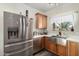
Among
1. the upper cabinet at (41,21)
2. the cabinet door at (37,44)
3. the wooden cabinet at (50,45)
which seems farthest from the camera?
the upper cabinet at (41,21)

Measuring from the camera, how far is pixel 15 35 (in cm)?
191

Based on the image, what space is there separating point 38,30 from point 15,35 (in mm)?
1800

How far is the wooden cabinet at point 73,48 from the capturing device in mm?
2057

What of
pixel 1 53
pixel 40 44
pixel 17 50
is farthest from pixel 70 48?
pixel 1 53

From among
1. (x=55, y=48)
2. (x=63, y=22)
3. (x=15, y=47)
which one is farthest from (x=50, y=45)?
(x=15, y=47)

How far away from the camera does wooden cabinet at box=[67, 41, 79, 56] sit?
2057 mm

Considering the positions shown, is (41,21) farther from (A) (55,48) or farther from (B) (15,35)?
(B) (15,35)

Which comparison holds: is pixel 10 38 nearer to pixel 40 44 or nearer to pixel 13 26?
pixel 13 26

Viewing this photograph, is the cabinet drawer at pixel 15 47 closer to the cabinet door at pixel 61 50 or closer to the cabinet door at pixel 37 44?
the cabinet door at pixel 37 44

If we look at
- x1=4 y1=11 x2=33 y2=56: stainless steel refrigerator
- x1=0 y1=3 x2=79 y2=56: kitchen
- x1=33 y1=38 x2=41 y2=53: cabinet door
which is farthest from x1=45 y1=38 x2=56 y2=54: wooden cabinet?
x1=4 y1=11 x2=33 y2=56: stainless steel refrigerator

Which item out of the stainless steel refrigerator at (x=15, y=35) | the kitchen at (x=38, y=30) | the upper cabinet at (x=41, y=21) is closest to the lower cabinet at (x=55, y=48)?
the kitchen at (x=38, y=30)

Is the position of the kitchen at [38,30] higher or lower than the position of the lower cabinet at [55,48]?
higher

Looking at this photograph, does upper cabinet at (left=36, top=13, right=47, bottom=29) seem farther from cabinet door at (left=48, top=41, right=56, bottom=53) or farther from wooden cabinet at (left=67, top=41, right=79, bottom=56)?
wooden cabinet at (left=67, top=41, right=79, bottom=56)

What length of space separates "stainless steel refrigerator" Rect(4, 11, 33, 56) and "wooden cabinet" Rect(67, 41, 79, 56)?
121cm
